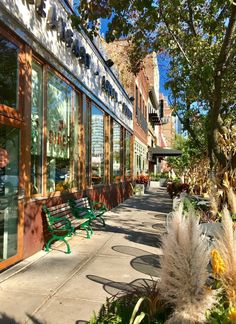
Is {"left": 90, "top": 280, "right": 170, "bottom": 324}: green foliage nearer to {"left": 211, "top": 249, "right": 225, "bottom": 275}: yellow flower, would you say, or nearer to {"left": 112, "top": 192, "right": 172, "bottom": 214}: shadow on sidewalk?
{"left": 211, "top": 249, "right": 225, "bottom": 275}: yellow flower

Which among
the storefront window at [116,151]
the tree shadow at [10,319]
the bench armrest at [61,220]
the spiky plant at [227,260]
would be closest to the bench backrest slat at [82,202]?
the bench armrest at [61,220]

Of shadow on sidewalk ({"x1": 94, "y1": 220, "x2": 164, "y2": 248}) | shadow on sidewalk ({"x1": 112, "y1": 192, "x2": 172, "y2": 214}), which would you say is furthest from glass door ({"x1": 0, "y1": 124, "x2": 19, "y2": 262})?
shadow on sidewalk ({"x1": 112, "y1": 192, "x2": 172, "y2": 214})

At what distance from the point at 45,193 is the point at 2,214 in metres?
1.62

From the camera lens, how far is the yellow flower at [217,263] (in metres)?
2.13

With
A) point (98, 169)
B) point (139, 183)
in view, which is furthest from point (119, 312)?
point (139, 183)

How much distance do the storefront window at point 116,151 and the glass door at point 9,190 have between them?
30.5 ft

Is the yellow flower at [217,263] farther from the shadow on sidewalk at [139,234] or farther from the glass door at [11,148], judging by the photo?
the shadow on sidewalk at [139,234]

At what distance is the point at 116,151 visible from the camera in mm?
16234

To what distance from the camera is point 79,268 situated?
595 centimetres

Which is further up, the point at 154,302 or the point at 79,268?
the point at 154,302

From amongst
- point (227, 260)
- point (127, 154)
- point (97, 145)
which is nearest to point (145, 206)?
point (127, 154)

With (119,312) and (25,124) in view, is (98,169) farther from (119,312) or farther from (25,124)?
(119,312)

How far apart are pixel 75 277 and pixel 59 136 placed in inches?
151

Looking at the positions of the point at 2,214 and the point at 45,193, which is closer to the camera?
the point at 2,214
